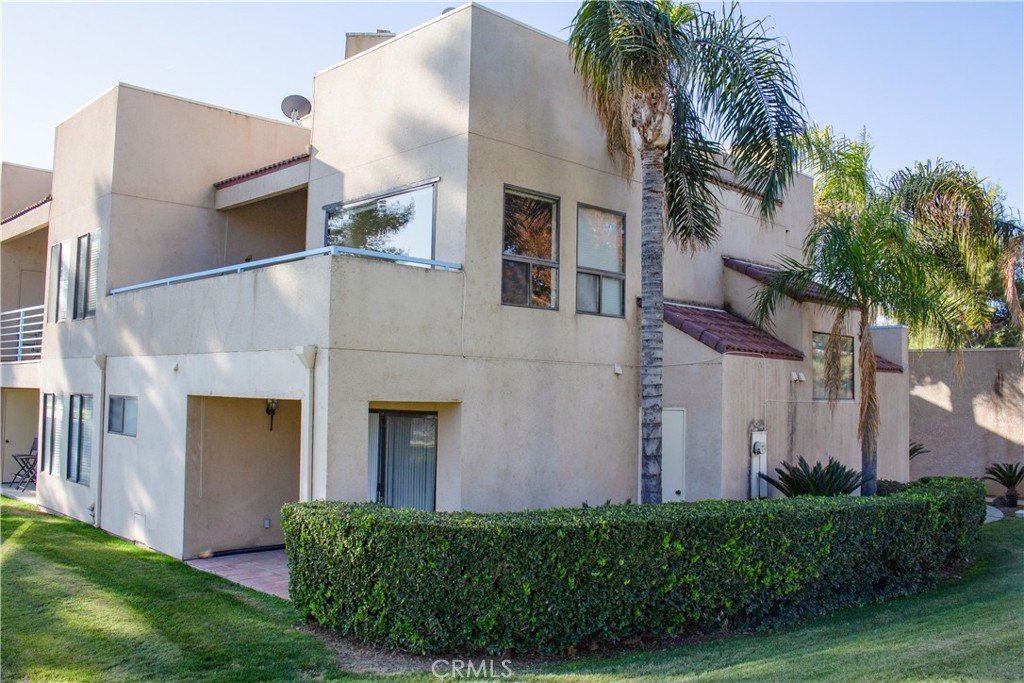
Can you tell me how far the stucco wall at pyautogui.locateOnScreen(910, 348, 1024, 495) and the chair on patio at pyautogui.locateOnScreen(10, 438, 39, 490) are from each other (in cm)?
2116

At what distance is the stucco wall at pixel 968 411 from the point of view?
18219 mm

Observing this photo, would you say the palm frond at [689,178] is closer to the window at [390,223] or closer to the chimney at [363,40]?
the window at [390,223]

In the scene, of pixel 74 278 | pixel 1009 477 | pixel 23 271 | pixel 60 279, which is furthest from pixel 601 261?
pixel 23 271

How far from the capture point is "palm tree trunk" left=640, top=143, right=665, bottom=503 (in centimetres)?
1011

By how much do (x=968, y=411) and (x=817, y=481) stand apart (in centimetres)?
954

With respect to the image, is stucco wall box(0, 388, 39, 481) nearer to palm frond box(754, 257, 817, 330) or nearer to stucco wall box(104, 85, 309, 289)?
stucco wall box(104, 85, 309, 289)

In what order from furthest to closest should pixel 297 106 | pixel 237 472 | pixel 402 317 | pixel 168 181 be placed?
1. pixel 297 106
2. pixel 168 181
3. pixel 237 472
4. pixel 402 317

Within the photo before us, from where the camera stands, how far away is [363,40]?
15.4m

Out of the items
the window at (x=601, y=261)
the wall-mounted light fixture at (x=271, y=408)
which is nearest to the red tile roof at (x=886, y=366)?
the window at (x=601, y=261)

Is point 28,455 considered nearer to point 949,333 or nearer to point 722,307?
point 722,307

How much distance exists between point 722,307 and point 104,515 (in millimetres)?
11297

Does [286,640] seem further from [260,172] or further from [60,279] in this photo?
[60,279]

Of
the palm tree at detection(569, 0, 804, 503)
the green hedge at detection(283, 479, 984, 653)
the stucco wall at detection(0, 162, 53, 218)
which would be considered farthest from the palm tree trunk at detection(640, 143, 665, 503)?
the stucco wall at detection(0, 162, 53, 218)

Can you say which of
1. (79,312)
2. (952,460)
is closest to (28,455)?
(79,312)
